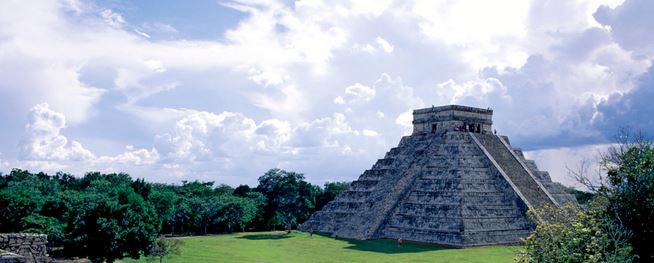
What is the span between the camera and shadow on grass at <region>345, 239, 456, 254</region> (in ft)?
131

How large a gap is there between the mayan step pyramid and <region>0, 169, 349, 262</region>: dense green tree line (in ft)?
20.6

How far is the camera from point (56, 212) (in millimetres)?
45469

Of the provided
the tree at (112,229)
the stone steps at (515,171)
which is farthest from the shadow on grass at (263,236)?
the tree at (112,229)

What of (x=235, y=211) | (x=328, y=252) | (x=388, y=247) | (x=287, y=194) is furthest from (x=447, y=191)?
(x=235, y=211)

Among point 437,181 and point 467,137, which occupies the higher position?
point 467,137

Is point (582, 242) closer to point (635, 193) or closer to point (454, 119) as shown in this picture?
point (635, 193)

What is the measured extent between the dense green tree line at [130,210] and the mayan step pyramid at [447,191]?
6.26m

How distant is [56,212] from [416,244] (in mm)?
28963

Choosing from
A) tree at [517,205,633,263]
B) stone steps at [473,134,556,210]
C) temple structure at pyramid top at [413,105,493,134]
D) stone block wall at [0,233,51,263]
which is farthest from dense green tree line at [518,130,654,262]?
temple structure at pyramid top at [413,105,493,134]

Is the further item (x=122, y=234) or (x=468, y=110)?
(x=468, y=110)

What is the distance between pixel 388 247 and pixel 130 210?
1931cm

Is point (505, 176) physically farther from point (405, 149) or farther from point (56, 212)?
point (56, 212)

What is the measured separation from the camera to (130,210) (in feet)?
102

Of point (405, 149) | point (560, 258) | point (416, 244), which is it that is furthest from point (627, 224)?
point (405, 149)
